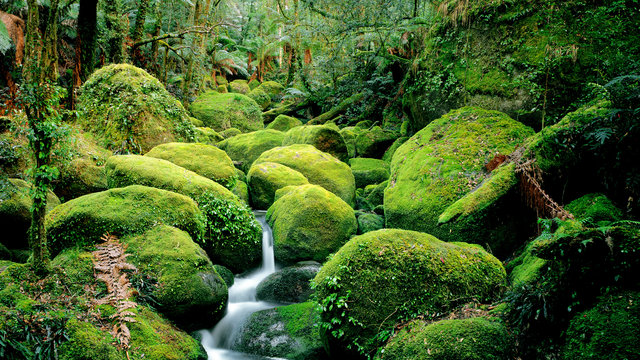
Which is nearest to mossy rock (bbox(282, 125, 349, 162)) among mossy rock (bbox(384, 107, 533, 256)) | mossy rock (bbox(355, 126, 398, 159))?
mossy rock (bbox(355, 126, 398, 159))

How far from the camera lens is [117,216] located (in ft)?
17.9

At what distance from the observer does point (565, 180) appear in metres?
5.11

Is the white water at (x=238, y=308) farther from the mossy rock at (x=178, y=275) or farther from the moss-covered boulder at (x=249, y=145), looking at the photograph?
the moss-covered boulder at (x=249, y=145)

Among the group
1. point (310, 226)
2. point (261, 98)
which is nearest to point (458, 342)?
point (310, 226)

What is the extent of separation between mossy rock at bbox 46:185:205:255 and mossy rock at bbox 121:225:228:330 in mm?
265

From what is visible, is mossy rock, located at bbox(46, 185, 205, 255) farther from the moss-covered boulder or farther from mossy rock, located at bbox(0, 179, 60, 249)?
the moss-covered boulder

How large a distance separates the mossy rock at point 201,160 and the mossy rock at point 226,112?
398 inches

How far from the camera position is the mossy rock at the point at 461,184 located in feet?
19.2

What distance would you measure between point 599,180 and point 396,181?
4.09m

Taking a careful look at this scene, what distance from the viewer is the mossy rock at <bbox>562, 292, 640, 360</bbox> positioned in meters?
2.67

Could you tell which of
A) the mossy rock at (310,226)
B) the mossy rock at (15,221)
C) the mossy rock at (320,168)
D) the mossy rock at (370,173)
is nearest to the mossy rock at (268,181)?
the mossy rock at (320,168)

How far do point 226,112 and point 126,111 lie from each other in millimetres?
9267

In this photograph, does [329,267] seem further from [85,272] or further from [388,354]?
[85,272]

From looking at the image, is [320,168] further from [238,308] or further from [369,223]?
[238,308]
